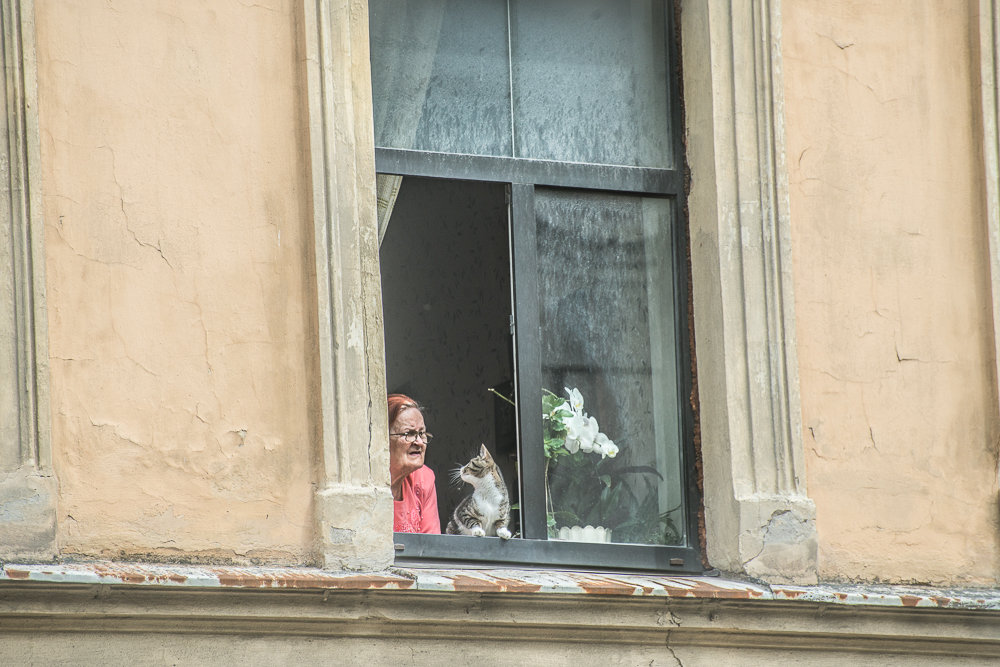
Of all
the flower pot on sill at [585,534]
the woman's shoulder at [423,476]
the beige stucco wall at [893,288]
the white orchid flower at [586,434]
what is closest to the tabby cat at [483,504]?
the woman's shoulder at [423,476]

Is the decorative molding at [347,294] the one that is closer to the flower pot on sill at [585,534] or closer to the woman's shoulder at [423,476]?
the woman's shoulder at [423,476]

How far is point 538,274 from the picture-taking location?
7.18 meters

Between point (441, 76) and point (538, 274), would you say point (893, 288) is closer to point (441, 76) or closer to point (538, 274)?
point (538, 274)

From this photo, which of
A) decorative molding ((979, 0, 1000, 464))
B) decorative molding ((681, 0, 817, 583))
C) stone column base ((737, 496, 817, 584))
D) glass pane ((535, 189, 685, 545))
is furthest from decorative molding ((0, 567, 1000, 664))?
decorative molding ((979, 0, 1000, 464))

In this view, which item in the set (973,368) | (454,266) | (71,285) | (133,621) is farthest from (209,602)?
(973,368)

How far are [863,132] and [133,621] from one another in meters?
3.50

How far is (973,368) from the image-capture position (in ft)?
24.3

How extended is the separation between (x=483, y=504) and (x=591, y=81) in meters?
1.77

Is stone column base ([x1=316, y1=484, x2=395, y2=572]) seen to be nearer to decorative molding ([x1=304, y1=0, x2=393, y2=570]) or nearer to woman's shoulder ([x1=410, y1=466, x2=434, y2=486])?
decorative molding ([x1=304, y1=0, x2=393, y2=570])

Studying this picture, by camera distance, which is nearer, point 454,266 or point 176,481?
point 176,481

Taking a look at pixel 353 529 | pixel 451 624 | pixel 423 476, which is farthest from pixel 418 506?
pixel 451 624

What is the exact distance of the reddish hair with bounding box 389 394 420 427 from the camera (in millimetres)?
6945

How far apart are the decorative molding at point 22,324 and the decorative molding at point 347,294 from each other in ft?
3.16

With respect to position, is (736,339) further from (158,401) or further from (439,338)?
(158,401)
